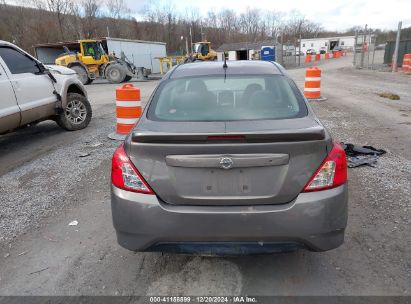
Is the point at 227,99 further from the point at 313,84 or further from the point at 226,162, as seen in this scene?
the point at 313,84

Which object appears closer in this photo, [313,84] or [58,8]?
[313,84]

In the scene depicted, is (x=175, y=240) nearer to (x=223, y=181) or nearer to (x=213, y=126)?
(x=223, y=181)

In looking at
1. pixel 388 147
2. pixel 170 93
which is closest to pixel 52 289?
pixel 170 93

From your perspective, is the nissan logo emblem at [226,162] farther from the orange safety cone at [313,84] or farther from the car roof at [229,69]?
the orange safety cone at [313,84]

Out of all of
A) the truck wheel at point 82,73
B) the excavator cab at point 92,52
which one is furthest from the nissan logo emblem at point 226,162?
the excavator cab at point 92,52

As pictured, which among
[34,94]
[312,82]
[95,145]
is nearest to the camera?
[34,94]

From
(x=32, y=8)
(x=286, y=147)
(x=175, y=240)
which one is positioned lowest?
(x=175, y=240)

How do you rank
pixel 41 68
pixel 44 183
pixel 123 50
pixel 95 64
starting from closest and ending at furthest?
pixel 44 183, pixel 41 68, pixel 95 64, pixel 123 50

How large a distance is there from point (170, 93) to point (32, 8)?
65673 mm

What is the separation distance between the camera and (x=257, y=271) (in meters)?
2.87

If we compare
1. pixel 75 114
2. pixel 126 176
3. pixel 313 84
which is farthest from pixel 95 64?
pixel 126 176

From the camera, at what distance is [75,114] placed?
315 inches

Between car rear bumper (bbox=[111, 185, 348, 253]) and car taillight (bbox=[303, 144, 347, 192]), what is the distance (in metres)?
0.05

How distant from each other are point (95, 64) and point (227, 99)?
23024 mm
